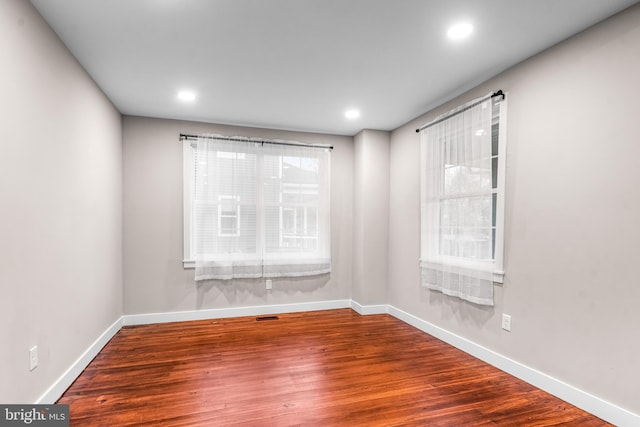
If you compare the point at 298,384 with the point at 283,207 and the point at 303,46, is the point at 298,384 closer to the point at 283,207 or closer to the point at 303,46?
the point at 283,207

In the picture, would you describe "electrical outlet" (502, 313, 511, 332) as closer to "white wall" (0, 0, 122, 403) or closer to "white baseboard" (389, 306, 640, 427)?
"white baseboard" (389, 306, 640, 427)

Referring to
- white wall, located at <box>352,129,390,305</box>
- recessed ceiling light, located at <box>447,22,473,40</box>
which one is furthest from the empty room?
white wall, located at <box>352,129,390,305</box>

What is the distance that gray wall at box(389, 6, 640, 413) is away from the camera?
1.95m

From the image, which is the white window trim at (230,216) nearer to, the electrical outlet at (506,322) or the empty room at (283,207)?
the empty room at (283,207)

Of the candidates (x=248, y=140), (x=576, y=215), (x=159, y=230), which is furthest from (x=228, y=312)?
(x=576, y=215)

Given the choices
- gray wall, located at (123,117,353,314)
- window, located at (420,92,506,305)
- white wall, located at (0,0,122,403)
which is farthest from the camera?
gray wall, located at (123,117,353,314)

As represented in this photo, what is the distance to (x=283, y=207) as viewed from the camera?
173 inches

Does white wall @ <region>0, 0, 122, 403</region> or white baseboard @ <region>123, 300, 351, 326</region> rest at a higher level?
white wall @ <region>0, 0, 122, 403</region>

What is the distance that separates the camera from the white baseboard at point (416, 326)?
205 cm

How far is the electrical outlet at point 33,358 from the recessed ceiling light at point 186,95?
2.39 meters

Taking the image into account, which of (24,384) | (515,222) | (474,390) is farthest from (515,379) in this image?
(24,384)

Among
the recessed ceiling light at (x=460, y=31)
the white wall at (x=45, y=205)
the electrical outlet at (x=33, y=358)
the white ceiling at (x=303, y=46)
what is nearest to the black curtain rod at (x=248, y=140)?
the white ceiling at (x=303, y=46)

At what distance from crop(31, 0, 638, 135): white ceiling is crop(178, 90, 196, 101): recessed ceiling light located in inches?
3.2

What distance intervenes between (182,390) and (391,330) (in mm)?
2318
